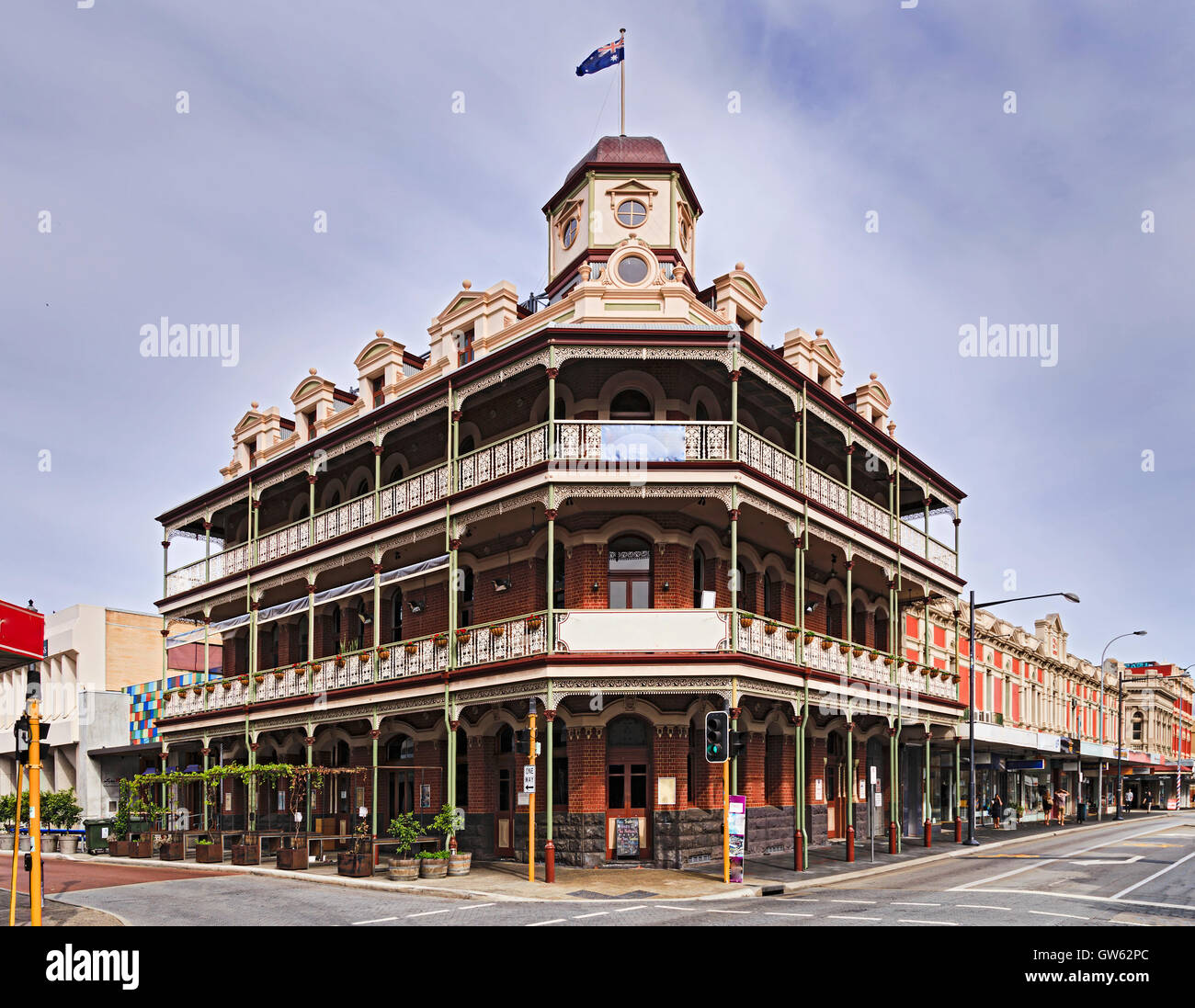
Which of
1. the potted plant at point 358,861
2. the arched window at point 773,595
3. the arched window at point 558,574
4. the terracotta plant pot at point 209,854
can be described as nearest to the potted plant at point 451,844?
the potted plant at point 358,861

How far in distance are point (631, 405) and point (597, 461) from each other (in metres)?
2.82

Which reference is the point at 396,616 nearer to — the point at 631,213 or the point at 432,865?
the point at 432,865

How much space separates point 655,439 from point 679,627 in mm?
3935

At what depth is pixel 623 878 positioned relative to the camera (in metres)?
22.0

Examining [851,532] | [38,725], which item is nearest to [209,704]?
[851,532]

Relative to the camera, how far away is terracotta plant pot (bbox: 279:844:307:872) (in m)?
24.9

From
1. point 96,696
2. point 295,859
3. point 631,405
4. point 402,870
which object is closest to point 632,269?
point 631,405

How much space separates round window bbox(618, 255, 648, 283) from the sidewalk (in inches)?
514

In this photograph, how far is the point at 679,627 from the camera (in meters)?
23.2

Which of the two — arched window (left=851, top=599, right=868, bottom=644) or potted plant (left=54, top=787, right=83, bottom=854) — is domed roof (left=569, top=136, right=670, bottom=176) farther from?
potted plant (left=54, top=787, right=83, bottom=854)

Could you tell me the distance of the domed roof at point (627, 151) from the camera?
30.3 meters

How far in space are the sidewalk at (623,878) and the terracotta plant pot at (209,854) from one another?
0.26 m
